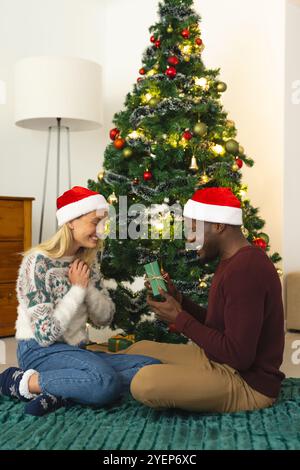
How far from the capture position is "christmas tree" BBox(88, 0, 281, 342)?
3.62 metres

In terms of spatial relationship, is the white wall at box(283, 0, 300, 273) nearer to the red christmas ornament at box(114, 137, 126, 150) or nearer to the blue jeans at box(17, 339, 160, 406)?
the red christmas ornament at box(114, 137, 126, 150)

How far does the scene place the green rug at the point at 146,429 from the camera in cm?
217

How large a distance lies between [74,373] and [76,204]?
2.43 ft

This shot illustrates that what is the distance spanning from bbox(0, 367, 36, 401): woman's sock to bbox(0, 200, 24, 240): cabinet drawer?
1772 millimetres

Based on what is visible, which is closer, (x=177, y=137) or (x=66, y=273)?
(x=66, y=273)

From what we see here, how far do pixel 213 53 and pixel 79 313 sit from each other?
10.8ft

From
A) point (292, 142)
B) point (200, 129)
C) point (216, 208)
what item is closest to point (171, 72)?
point (200, 129)

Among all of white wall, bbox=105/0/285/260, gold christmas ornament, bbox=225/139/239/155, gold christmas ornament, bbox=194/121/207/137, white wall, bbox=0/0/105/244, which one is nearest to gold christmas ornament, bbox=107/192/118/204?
gold christmas ornament, bbox=194/121/207/137

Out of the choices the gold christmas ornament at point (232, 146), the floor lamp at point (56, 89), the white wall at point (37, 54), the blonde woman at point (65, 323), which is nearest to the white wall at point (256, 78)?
the white wall at point (37, 54)

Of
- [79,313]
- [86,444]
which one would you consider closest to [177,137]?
[79,313]

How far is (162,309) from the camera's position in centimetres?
252

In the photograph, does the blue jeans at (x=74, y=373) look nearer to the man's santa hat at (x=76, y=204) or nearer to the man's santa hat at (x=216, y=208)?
the man's santa hat at (x=76, y=204)

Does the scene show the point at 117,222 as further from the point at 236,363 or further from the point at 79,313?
the point at 236,363

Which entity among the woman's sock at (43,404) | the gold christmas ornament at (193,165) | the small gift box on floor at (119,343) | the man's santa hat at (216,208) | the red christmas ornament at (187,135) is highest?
the red christmas ornament at (187,135)
